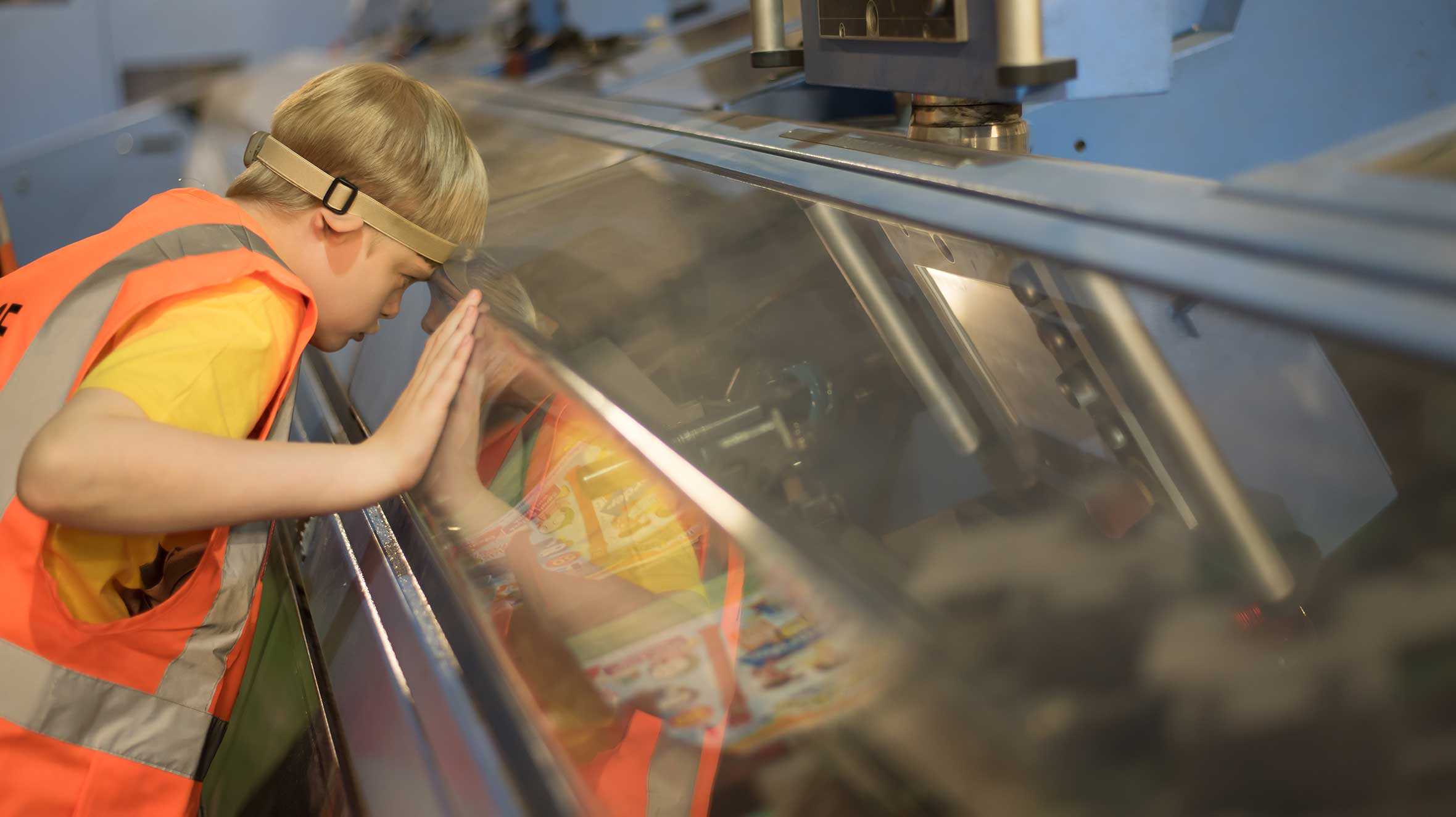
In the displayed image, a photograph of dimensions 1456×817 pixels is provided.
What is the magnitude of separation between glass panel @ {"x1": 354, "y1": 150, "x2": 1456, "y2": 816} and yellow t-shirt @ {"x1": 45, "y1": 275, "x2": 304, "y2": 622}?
0.18m

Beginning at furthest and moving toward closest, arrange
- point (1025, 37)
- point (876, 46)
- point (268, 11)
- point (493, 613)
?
point (268, 11)
point (876, 46)
point (1025, 37)
point (493, 613)

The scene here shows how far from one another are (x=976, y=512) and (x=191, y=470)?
519 millimetres

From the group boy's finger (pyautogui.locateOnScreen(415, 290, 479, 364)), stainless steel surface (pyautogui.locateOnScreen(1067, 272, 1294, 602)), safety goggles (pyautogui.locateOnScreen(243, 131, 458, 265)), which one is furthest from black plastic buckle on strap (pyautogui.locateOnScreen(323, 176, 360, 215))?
stainless steel surface (pyautogui.locateOnScreen(1067, 272, 1294, 602))

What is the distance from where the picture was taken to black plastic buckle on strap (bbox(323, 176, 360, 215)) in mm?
926

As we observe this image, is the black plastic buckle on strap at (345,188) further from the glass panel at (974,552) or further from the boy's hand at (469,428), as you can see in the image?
the glass panel at (974,552)

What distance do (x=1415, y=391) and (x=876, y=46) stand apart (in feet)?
2.20

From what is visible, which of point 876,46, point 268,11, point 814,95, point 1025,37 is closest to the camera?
point 1025,37

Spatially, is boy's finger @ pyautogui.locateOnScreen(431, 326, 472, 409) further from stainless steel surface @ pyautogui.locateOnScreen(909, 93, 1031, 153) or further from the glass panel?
stainless steel surface @ pyautogui.locateOnScreen(909, 93, 1031, 153)

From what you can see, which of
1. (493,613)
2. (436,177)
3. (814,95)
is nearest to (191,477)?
(493,613)

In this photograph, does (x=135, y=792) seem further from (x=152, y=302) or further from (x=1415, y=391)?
(x=1415, y=391)

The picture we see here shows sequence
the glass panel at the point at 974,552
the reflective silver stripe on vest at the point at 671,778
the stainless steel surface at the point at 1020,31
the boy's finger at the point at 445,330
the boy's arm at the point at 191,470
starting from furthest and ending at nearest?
the boy's finger at the point at 445,330, the stainless steel surface at the point at 1020,31, the boy's arm at the point at 191,470, the reflective silver stripe on vest at the point at 671,778, the glass panel at the point at 974,552

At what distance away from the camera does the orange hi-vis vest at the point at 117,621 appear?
75cm

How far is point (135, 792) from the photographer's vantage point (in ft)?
2.68

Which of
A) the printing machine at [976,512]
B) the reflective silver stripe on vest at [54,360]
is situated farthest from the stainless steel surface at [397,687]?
the reflective silver stripe on vest at [54,360]
